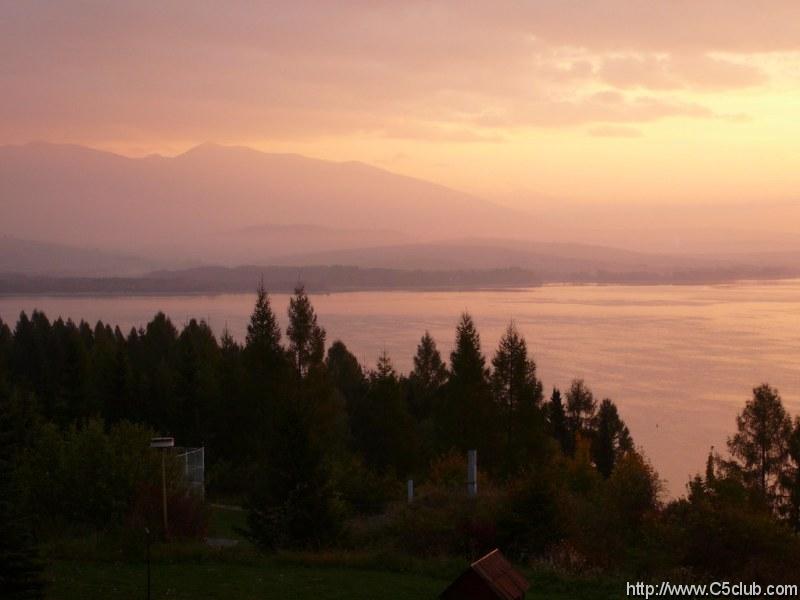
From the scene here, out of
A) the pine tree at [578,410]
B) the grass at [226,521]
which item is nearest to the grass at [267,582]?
the grass at [226,521]

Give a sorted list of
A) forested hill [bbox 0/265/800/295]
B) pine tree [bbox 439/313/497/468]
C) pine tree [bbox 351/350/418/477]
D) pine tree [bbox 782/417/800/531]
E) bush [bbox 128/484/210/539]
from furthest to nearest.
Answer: forested hill [bbox 0/265/800/295]
pine tree [bbox 351/350/418/477]
pine tree [bbox 782/417/800/531]
pine tree [bbox 439/313/497/468]
bush [bbox 128/484/210/539]

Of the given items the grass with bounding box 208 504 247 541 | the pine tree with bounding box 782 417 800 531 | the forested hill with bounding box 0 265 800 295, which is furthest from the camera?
the forested hill with bounding box 0 265 800 295

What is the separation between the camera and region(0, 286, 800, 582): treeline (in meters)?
12.4

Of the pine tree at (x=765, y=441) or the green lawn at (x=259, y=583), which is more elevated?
the green lawn at (x=259, y=583)

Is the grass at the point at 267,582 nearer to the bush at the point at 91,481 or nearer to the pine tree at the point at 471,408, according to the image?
the bush at the point at 91,481

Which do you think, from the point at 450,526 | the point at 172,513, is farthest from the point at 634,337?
the point at 172,513

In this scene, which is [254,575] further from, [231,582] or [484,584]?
[484,584]

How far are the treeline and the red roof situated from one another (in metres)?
4.01

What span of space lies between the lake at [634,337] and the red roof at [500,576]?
2280 centimetres

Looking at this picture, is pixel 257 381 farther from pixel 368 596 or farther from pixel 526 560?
pixel 368 596

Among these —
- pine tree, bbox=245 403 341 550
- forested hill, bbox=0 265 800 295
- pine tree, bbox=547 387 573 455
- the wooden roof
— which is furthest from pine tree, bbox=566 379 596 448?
forested hill, bbox=0 265 800 295

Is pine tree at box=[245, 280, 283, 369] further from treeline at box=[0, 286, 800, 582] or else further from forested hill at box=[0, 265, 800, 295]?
forested hill at box=[0, 265, 800, 295]

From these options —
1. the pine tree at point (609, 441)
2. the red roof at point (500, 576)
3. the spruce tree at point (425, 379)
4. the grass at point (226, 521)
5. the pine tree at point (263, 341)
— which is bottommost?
the pine tree at point (609, 441)

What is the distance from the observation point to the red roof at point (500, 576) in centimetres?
728
